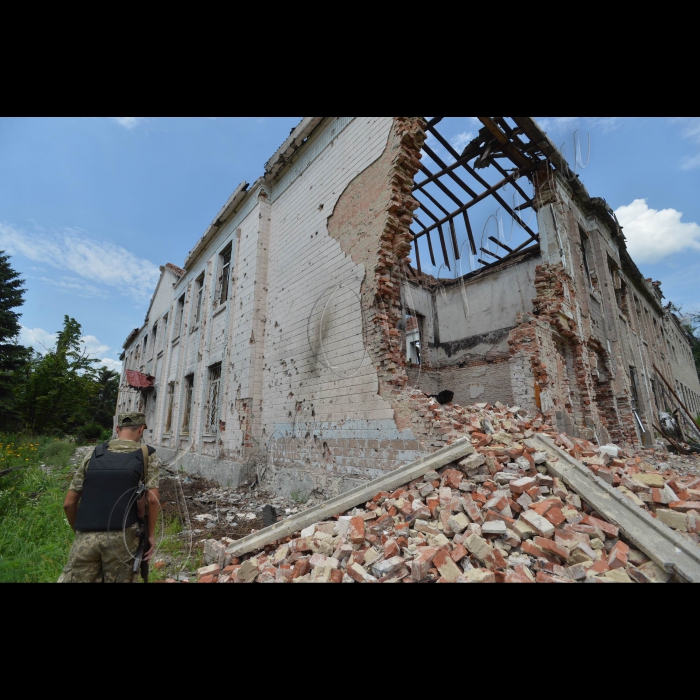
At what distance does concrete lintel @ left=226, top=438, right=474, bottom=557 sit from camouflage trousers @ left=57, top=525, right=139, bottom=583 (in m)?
1.21

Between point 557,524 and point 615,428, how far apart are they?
844 cm

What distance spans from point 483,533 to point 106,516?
8.89 ft

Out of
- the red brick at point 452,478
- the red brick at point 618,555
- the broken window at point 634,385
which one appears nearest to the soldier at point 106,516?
the red brick at point 452,478

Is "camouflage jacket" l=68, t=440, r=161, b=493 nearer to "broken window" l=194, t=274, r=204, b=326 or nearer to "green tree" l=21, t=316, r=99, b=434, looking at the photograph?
"broken window" l=194, t=274, r=204, b=326

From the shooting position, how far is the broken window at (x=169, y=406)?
1318 centimetres

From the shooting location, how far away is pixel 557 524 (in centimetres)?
282

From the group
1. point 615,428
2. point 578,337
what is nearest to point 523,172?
point 578,337

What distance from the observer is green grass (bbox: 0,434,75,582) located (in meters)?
3.53

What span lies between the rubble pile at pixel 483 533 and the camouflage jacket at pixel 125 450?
3.64ft

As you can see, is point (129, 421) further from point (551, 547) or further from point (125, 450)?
point (551, 547)

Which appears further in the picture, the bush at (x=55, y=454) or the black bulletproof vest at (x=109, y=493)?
the bush at (x=55, y=454)

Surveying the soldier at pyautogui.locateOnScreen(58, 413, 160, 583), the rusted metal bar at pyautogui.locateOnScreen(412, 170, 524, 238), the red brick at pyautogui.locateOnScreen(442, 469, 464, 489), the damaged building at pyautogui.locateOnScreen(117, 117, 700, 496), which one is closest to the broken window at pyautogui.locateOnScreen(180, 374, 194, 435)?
the damaged building at pyautogui.locateOnScreen(117, 117, 700, 496)

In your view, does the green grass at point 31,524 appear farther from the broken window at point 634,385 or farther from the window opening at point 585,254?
the broken window at point 634,385
